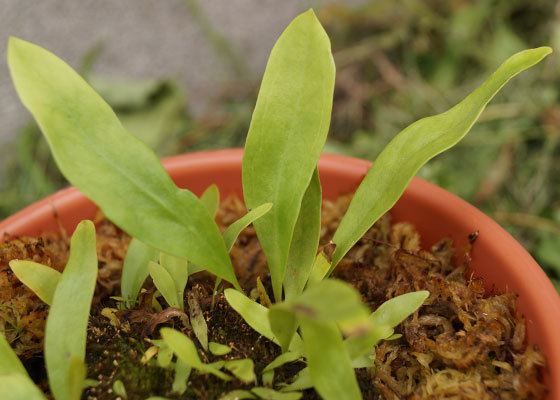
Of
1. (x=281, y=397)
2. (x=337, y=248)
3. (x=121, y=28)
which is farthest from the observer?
(x=121, y=28)

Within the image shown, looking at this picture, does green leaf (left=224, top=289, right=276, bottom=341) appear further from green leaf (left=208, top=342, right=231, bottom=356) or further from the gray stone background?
the gray stone background

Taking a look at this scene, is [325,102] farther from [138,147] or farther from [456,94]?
[456,94]

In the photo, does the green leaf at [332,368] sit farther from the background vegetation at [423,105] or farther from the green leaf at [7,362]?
the background vegetation at [423,105]

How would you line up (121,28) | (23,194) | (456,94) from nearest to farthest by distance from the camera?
(23,194) → (456,94) → (121,28)

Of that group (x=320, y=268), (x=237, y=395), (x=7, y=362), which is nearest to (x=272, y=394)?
(x=237, y=395)

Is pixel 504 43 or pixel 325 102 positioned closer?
pixel 325 102

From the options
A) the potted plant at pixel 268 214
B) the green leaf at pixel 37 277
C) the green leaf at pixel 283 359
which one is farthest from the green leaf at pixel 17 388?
the green leaf at pixel 283 359

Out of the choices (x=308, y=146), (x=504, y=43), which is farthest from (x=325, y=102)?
(x=504, y=43)

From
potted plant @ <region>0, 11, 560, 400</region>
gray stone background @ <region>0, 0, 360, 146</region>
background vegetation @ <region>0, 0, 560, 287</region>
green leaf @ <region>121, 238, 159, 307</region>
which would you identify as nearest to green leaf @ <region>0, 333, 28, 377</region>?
potted plant @ <region>0, 11, 560, 400</region>

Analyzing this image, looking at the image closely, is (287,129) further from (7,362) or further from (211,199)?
(7,362)
